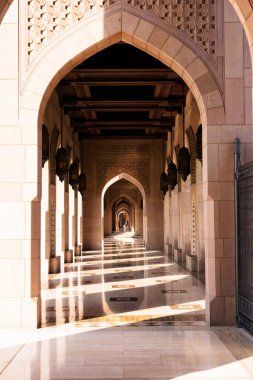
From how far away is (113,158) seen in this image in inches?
719

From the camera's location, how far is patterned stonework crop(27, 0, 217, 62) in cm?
589

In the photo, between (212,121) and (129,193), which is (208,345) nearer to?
(212,121)

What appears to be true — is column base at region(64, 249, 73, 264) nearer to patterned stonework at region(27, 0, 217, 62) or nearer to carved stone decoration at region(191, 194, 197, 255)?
carved stone decoration at region(191, 194, 197, 255)

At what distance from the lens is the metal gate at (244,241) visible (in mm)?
5281

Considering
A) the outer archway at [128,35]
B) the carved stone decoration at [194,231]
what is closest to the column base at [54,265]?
the carved stone decoration at [194,231]

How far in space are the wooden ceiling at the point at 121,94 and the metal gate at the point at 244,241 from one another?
4390 mm

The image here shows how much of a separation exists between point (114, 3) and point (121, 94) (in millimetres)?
6435

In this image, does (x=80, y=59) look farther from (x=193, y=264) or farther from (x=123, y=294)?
(x=193, y=264)

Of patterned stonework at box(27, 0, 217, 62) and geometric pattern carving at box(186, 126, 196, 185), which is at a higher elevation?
patterned stonework at box(27, 0, 217, 62)

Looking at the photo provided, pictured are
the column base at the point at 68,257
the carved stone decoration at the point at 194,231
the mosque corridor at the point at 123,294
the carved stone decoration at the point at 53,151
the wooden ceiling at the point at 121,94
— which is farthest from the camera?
the column base at the point at 68,257

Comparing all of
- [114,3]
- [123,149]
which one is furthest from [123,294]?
[123,149]

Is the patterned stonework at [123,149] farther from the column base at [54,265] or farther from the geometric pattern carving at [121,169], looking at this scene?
the column base at [54,265]

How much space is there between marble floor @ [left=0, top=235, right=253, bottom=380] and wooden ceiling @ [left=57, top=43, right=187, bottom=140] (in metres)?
4.25

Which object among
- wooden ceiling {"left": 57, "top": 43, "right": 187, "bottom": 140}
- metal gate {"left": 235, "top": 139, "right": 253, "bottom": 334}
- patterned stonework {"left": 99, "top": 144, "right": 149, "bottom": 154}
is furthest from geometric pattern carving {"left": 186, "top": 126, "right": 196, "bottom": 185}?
patterned stonework {"left": 99, "top": 144, "right": 149, "bottom": 154}
